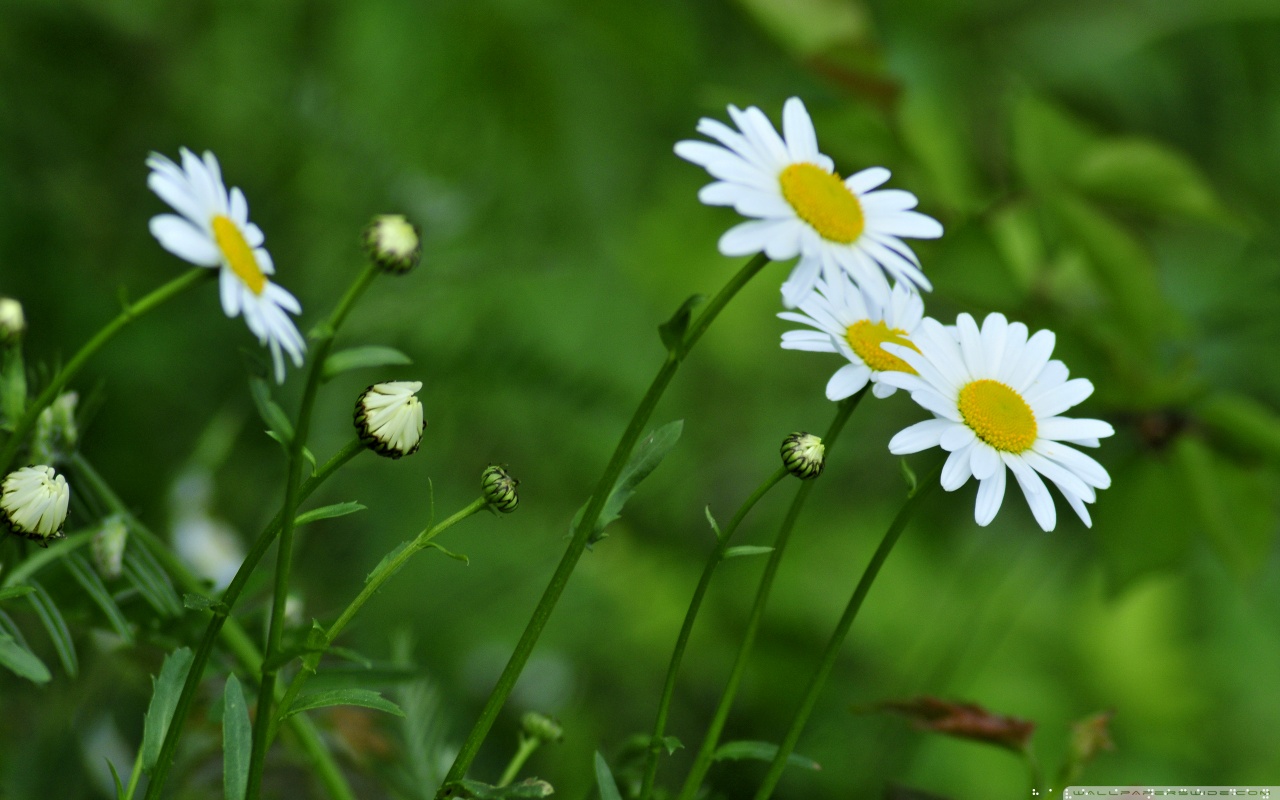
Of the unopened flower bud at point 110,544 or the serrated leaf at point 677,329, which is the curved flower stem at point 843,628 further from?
the unopened flower bud at point 110,544

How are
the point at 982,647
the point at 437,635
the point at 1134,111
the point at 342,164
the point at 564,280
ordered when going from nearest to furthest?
the point at 437,635
the point at 342,164
the point at 982,647
the point at 564,280
the point at 1134,111

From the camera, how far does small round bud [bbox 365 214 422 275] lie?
0.72ft

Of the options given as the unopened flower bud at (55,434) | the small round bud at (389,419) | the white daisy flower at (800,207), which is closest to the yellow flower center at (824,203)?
the white daisy flower at (800,207)

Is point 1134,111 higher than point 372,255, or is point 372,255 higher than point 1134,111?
point 1134,111

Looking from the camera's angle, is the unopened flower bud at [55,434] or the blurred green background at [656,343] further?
the blurred green background at [656,343]

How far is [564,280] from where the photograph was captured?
952 millimetres

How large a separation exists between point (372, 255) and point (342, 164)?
544 millimetres

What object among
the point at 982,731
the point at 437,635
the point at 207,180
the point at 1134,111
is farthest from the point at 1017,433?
the point at 1134,111

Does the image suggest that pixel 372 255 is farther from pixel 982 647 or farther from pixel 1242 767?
pixel 1242 767

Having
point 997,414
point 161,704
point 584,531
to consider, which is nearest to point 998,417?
point 997,414

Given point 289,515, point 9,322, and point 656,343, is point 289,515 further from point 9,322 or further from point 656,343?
point 656,343

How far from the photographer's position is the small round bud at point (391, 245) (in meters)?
0.22

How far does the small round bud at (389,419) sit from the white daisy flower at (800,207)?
0.08 m

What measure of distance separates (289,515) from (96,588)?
3.8 inches
